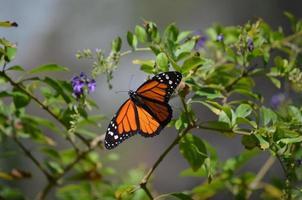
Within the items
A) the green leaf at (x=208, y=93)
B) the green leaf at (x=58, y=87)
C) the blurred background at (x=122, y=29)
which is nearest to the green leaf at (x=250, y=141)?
the green leaf at (x=208, y=93)

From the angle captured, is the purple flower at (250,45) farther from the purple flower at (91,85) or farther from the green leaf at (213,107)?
the purple flower at (91,85)

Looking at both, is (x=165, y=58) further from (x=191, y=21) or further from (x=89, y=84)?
(x=191, y=21)

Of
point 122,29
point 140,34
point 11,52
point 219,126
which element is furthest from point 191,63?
point 122,29

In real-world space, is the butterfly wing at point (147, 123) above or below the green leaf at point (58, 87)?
below

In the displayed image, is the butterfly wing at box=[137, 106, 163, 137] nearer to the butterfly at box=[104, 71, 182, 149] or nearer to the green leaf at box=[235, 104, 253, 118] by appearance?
the butterfly at box=[104, 71, 182, 149]

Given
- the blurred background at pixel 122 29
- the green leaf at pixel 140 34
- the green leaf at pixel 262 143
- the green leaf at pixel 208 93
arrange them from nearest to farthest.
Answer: the green leaf at pixel 262 143 < the green leaf at pixel 208 93 < the green leaf at pixel 140 34 < the blurred background at pixel 122 29

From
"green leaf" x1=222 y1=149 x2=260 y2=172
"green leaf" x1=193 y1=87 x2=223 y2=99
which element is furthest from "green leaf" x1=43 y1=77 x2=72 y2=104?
"green leaf" x1=222 y1=149 x2=260 y2=172
